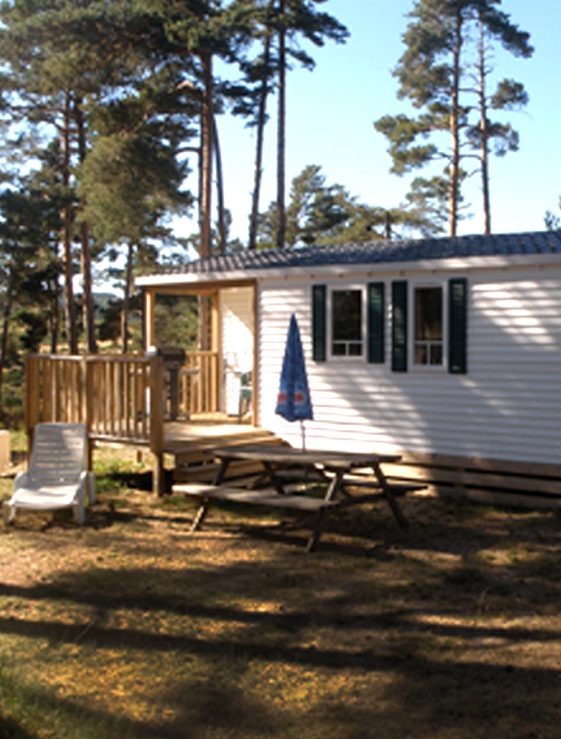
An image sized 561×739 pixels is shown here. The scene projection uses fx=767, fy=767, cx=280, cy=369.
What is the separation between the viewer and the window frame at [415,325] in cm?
927

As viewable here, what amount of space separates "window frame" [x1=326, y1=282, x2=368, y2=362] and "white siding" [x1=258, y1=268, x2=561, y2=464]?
0.06 meters

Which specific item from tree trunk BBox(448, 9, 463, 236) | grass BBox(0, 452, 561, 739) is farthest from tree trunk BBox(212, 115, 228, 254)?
grass BBox(0, 452, 561, 739)

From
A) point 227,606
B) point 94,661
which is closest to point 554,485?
point 227,606

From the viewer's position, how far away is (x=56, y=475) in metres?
8.24

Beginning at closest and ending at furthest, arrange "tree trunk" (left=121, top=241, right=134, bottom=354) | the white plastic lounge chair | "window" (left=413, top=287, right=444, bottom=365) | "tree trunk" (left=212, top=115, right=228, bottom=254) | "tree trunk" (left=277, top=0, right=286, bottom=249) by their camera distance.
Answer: the white plastic lounge chair → "window" (left=413, top=287, right=444, bottom=365) → "tree trunk" (left=277, top=0, right=286, bottom=249) → "tree trunk" (left=212, top=115, right=228, bottom=254) → "tree trunk" (left=121, top=241, right=134, bottom=354)

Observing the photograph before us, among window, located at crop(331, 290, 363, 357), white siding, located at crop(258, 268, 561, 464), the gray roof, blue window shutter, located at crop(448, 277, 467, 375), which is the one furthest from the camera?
window, located at crop(331, 290, 363, 357)

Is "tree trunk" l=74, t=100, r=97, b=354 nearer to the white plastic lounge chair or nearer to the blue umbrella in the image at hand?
the white plastic lounge chair

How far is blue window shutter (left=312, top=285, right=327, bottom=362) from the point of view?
33.6 ft

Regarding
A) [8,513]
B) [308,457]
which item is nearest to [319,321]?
[308,457]

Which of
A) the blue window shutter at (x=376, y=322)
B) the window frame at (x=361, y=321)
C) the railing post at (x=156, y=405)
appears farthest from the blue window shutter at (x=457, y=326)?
the railing post at (x=156, y=405)

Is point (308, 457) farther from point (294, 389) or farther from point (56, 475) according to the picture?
point (56, 475)

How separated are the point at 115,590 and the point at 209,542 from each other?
155 cm

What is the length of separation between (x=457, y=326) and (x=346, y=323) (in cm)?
158

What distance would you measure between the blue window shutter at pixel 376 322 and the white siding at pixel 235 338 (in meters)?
3.30
